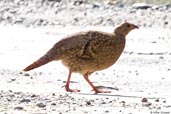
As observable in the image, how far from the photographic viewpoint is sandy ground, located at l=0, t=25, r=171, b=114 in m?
11.4

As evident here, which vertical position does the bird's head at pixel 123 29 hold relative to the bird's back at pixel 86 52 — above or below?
above

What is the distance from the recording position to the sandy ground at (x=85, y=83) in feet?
37.4

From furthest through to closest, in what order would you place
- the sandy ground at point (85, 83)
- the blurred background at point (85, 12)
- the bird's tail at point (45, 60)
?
the blurred background at point (85, 12), the bird's tail at point (45, 60), the sandy ground at point (85, 83)

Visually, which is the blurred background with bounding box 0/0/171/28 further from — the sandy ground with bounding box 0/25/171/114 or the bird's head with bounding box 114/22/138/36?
the bird's head with bounding box 114/22/138/36

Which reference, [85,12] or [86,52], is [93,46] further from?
[85,12]

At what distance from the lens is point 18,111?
35.9 ft

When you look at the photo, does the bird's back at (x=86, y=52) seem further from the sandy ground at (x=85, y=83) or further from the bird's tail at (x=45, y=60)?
the sandy ground at (x=85, y=83)

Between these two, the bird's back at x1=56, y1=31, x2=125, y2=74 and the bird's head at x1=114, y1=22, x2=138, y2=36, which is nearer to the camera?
the bird's back at x1=56, y1=31, x2=125, y2=74

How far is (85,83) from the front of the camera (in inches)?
568

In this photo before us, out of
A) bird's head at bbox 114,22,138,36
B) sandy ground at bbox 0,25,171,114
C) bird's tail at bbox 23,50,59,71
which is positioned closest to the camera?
sandy ground at bbox 0,25,171,114

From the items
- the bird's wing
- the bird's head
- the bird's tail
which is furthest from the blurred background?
the bird's tail

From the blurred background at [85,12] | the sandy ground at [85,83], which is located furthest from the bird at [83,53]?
the blurred background at [85,12]

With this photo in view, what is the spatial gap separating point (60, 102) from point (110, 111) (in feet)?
2.78

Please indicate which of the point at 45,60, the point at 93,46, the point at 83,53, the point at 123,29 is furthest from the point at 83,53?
the point at 123,29
